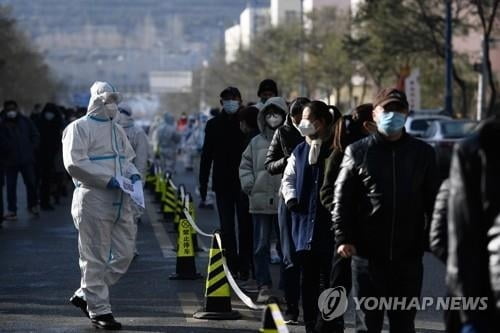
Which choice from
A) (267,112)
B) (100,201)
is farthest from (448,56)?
(100,201)

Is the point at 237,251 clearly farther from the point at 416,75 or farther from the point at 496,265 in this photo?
the point at 416,75

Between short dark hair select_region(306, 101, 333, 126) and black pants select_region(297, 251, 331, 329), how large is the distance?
92 cm

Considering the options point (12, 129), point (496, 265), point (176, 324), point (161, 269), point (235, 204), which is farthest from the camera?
point (12, 129)

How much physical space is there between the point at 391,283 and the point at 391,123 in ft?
2.80

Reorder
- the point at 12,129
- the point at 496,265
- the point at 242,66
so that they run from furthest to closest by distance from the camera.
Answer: the point at 242,66
the point at 12,129
the point at 496,265

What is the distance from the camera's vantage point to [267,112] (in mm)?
12305

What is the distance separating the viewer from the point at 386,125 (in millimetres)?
7770

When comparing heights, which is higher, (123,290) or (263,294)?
(263,294)

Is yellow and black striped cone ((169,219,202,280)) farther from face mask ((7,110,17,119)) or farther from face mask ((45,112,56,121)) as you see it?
face mask ((45,112,56,121))

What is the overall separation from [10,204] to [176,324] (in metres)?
11.9

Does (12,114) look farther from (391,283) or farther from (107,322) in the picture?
(391,283)

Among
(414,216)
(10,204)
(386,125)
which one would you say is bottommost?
(10,204)

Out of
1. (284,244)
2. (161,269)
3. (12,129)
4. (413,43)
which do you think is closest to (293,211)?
(284,244)

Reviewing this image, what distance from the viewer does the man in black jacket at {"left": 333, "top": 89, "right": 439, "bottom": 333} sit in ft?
25.2
